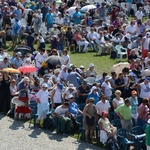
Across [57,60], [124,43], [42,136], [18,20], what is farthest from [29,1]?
[42,136]

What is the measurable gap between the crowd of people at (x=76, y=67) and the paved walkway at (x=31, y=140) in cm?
48

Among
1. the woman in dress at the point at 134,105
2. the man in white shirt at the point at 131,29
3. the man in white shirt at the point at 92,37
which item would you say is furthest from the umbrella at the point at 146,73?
the man in white shirt at the point at 131,29

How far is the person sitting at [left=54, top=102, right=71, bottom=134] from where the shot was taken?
64.5ft

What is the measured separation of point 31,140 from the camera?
19.2 metres

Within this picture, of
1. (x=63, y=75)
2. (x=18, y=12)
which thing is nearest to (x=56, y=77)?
(x=63, y=75)

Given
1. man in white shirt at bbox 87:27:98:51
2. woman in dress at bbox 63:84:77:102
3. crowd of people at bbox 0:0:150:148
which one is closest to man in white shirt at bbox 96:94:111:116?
crowd of people at bbox 0:0:150:148

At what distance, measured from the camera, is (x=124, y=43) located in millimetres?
30000

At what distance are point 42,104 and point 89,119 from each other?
6.86 ft

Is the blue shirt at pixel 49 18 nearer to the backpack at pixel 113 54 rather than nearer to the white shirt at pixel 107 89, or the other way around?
the backpack at pixel 113 54

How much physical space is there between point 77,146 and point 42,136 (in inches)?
55.4

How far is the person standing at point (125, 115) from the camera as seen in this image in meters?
19.0

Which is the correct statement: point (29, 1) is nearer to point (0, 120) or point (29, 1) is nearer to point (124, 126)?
point (0, 120)

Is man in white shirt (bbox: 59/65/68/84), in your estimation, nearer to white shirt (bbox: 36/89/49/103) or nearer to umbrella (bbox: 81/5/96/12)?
white shirt (bbox: 36/89/49/103)

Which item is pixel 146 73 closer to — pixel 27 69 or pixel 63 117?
pixel 27 69
